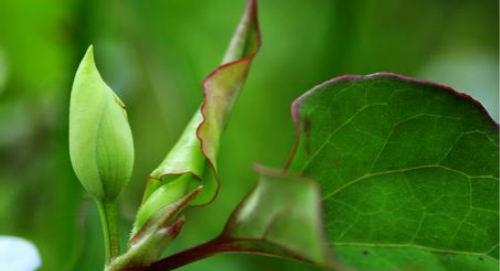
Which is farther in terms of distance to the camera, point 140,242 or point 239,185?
point 239,185

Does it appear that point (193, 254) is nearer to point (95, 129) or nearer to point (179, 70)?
point (95, 129)

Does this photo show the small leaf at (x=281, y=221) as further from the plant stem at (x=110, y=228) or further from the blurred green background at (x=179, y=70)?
the blurred green background at (x=179, y=70)

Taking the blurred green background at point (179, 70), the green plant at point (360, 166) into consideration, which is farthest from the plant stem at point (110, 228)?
the blurred green background at point (179, 70)

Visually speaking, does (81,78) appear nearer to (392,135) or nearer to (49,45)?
(392,135)

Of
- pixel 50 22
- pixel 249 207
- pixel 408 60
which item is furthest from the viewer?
pixel 408 60

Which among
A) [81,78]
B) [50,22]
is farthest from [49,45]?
[81,78]

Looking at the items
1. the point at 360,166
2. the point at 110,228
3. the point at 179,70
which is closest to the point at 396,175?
the point at 360,166

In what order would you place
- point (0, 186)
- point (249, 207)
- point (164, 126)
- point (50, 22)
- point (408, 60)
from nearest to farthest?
point (249, 207), point (0, 186), point (50, 22), point (164, 126), point (408, 60)
